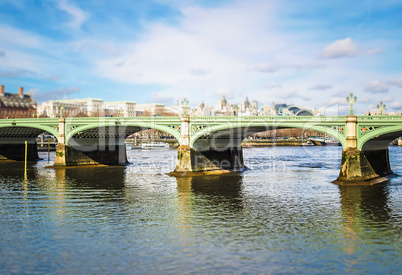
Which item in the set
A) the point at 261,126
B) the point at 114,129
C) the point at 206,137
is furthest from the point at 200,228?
the point at 114,129

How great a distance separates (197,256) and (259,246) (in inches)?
141

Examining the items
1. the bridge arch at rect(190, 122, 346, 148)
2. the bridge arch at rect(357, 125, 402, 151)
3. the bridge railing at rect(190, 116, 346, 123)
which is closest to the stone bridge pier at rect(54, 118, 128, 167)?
the bridge arch at rect(190, 122, 346, 148)

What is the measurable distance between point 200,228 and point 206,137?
1221 inches

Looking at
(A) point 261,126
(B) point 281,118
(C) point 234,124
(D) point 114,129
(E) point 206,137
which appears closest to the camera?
(B) point 281,118

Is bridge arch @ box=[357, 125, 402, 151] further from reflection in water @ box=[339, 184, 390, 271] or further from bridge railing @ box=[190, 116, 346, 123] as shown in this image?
reflection in water @ box=[339, 184, 390, 271]

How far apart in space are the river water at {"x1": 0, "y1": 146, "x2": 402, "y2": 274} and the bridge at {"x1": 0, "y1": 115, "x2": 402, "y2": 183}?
195 inches

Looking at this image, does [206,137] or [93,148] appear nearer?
[206,137]

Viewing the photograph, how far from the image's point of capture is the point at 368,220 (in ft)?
92.4

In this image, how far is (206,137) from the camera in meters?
56.6

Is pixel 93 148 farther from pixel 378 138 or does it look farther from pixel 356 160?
pixel 378 138

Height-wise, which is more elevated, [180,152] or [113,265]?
[180,152]

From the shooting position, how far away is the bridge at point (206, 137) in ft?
143

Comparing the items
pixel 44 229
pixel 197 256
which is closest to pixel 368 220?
pixel 197 256

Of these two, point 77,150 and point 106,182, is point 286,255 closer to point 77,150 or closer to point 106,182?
point 106,182
